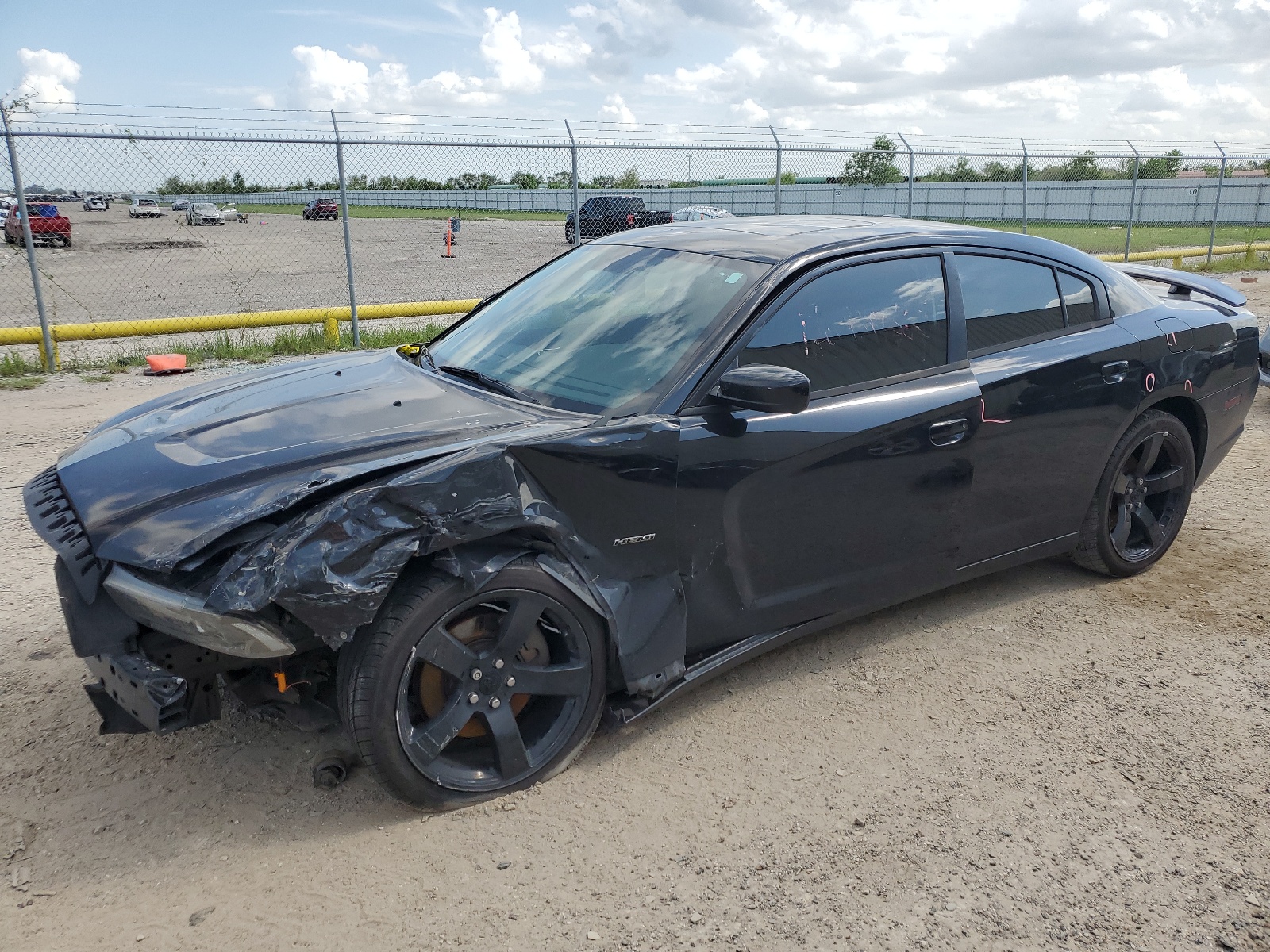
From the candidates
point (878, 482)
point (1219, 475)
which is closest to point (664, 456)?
point (878, 482)

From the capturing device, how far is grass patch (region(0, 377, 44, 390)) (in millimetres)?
8664

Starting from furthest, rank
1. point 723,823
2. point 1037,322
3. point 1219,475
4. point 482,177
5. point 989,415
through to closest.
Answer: point 482,177 < point 1219,475 < point 1037,322 < point 989,415 < point 723,823

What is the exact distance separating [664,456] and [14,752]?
2301 millimetres

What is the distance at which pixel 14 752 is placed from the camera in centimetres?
315

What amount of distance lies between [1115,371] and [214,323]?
9.07 meters

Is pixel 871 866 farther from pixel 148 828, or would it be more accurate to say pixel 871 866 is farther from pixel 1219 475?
pixel 1219 475

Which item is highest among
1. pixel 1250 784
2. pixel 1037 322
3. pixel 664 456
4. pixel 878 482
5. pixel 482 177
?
pixel 482 177

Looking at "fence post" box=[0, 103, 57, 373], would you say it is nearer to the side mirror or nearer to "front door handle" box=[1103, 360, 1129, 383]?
the side mirror

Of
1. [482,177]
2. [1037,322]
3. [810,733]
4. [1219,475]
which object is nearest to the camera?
[810,733]

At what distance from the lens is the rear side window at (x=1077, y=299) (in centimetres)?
411

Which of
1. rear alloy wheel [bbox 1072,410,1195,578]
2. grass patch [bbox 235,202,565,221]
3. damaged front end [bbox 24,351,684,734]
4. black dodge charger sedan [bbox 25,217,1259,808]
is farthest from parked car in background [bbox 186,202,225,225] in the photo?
rear alloy wheel [bbox 1072,410,1195,578]

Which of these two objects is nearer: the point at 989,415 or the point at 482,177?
the point at 989,415

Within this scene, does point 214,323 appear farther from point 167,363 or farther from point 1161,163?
point 1161,163

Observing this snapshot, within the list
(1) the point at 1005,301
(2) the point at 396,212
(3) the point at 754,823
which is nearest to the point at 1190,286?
(1) the point at 1005,301
